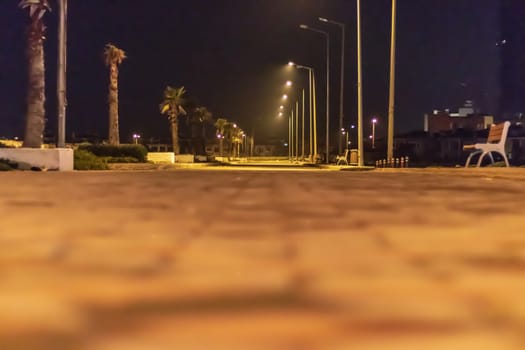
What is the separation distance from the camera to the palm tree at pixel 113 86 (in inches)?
2132

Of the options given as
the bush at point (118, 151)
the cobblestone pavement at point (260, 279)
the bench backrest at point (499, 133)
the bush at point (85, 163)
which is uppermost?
the bench backrest at point (499, 133)

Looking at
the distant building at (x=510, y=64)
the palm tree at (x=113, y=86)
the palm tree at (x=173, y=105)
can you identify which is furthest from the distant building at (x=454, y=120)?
the palm tree at (x=113, y=86)

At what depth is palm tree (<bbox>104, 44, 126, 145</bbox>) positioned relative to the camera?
54156 millimetres

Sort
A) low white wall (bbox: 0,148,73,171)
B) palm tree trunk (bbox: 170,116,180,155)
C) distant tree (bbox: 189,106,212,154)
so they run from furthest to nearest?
1. distant tree (bbox: 189,106,212,154)
2. palm tree trunk (bbox: 170,116,180,155)
3. low white wall (bbox: 0,148,73,171)

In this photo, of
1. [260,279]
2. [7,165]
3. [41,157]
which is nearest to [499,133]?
[41,157]

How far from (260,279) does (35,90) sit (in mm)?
29057

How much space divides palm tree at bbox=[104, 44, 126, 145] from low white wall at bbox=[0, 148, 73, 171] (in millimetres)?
24014

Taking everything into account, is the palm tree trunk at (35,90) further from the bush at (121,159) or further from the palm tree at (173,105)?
the palm tree at (173,105)

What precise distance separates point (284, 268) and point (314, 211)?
441 centimetres

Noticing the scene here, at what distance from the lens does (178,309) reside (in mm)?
4320

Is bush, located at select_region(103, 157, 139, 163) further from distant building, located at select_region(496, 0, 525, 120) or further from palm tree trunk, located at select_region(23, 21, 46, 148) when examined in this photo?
distant building, located at select_region(496, 0, 525, 120)

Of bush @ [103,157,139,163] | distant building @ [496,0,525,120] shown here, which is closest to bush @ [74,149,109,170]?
bush @ [103,157,139,163]

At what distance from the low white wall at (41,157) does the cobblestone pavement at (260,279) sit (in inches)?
775

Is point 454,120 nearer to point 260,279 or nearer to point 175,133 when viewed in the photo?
point 175,133
